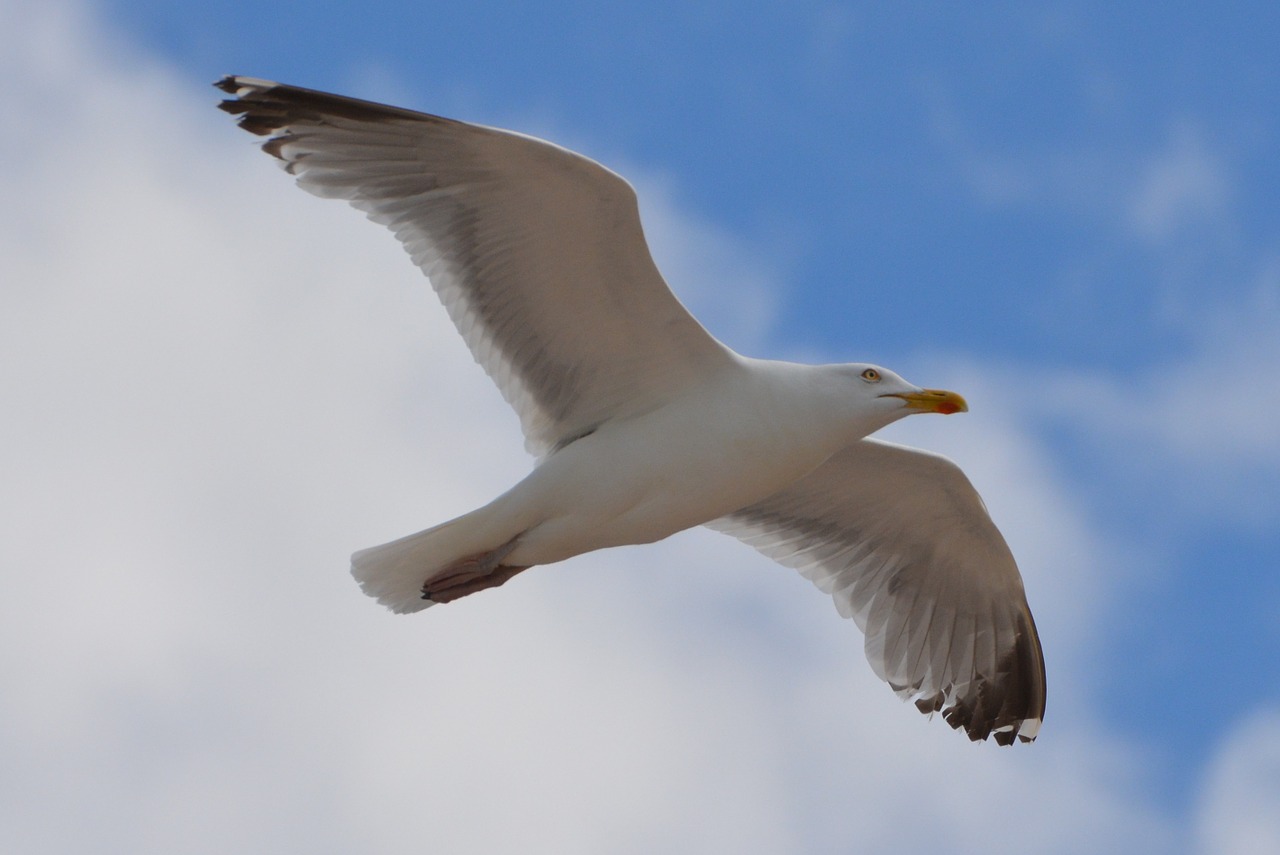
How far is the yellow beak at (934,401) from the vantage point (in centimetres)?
908

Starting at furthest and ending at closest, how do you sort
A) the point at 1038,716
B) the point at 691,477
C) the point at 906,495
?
the point at 1038,716 → the point at 906,495 → the point at 691,477

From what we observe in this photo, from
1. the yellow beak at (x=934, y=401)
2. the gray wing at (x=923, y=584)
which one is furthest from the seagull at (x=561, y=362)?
the gray wing at (x=923, y=584)

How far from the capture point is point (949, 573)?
430 inches

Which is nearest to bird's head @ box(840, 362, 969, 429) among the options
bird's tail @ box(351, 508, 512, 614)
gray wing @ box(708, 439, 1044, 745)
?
gray wing @ box(708, 439, 1044, 745)

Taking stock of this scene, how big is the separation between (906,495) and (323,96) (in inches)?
160

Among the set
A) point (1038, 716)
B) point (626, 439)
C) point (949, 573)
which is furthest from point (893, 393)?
point (1038, 716)

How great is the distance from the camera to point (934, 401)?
9.12m

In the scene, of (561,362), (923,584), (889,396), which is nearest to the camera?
(889,396)

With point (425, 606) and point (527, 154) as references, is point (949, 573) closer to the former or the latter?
point (425, 606)

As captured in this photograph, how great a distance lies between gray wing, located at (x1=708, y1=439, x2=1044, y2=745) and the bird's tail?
225 centimetres

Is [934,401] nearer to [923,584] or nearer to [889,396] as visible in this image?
[889,396]

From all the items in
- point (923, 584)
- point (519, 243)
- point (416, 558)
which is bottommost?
point (416, 558)

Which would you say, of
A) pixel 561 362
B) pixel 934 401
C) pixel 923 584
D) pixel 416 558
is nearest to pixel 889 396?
pixel 934 401

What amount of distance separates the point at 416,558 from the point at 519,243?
1.67 m
